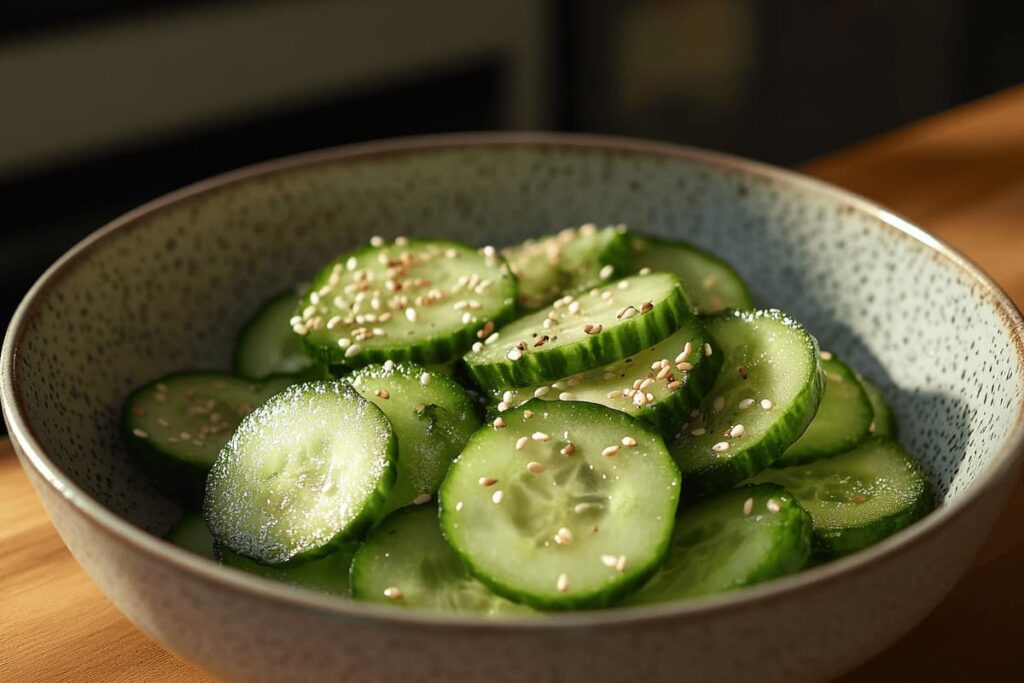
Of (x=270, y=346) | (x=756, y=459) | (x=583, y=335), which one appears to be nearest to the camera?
(x=756, y=459)

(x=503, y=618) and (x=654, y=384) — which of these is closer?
(x=503, y=618)

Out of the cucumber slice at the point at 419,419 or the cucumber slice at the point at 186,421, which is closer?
the cucumber slice at the point at 419,419

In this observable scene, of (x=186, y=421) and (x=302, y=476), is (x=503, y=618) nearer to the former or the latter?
(x=302, y=476)

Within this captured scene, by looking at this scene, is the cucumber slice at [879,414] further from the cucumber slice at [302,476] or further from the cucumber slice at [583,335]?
the cucumber slice at [302,476]

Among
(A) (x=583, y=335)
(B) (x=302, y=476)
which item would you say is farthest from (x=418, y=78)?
(B) (x=302, y=476)

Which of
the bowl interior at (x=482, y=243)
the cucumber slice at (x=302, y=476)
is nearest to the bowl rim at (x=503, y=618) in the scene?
the bowl interior at (x=482, y=243)
